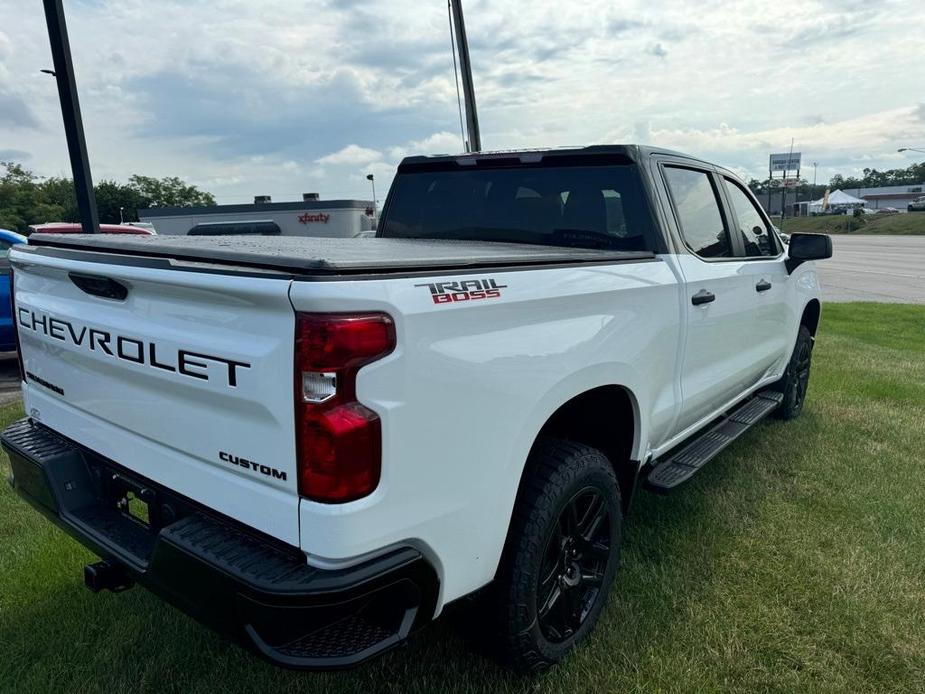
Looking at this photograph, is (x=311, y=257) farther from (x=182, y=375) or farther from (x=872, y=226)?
(x=872, y=226)

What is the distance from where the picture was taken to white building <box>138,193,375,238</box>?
3117 cm

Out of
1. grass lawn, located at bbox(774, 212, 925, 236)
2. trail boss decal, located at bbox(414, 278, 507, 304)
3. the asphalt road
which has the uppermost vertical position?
trail boss decal, located at bbox(414, 278, 507, 304)

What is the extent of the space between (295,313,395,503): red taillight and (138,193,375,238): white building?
97.8 ft

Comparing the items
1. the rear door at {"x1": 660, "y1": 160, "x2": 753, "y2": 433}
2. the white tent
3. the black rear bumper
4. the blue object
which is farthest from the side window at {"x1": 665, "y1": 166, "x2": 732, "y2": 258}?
the white tent

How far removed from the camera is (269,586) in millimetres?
1641

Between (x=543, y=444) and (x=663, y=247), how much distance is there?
1.13 metres

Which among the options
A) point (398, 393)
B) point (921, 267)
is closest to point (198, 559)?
point (398, 393)

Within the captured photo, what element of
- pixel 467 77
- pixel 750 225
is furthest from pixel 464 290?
pixel 467 77

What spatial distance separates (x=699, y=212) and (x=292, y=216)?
30707 mm

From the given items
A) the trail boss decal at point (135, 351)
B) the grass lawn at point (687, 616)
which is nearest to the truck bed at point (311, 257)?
the trail boss decal at point (135, 351)

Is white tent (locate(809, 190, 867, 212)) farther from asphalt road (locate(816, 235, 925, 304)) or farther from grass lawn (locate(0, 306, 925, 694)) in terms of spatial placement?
grass lawn (locate(0, 306, 925, 694))

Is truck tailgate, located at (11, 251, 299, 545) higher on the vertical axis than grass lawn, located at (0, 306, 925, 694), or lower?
higher

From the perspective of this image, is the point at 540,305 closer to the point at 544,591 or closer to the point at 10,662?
the point at 544,591

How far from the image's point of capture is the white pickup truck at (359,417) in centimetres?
166
